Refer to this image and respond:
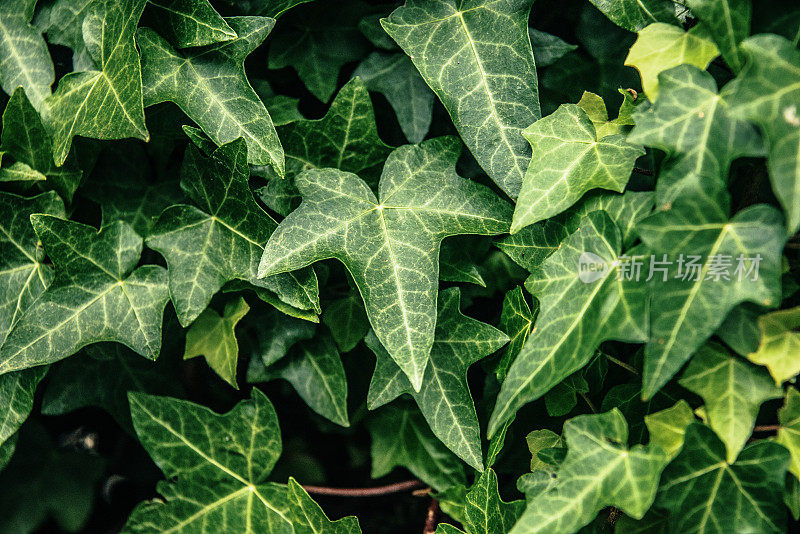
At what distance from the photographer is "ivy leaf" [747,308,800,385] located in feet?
2.18

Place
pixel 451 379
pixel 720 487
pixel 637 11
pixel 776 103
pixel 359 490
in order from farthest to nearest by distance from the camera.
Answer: pixel 359 490 < pixel 451 379 < pixel 637 11 < pixel 720 487 < pixel 776 103

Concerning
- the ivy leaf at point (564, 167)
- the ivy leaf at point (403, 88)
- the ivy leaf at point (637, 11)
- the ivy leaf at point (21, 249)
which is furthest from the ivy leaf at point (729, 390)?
the ivy leaf at point (21, 249)

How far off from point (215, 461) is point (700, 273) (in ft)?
2.63

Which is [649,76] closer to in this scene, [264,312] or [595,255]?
[595,255]

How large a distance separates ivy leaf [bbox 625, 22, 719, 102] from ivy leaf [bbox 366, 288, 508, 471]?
0.42 meters

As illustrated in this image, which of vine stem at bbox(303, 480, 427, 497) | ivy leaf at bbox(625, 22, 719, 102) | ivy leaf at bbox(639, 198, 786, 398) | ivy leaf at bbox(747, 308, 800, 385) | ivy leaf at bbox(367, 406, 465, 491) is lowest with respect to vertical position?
vine stem at bbox(303, 480, 427, 497)

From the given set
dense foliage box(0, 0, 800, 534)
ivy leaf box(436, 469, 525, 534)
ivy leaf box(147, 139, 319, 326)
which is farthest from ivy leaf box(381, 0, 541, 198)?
ivy leaf box(436, 469, 525, 534)

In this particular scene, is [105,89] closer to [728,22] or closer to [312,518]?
[312,518]

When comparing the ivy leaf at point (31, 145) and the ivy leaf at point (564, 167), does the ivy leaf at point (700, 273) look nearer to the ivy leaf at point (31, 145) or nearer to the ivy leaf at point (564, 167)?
the ivy leaf at point (564, 167)

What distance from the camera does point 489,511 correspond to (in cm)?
87

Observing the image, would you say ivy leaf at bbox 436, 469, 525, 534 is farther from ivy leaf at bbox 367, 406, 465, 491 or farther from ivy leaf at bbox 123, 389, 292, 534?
ivy leaf at bbox 123, 389, 292, 534

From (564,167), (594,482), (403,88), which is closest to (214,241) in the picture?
(403,88)

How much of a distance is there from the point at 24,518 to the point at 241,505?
3.17 ft

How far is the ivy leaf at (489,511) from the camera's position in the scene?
2.83ft
